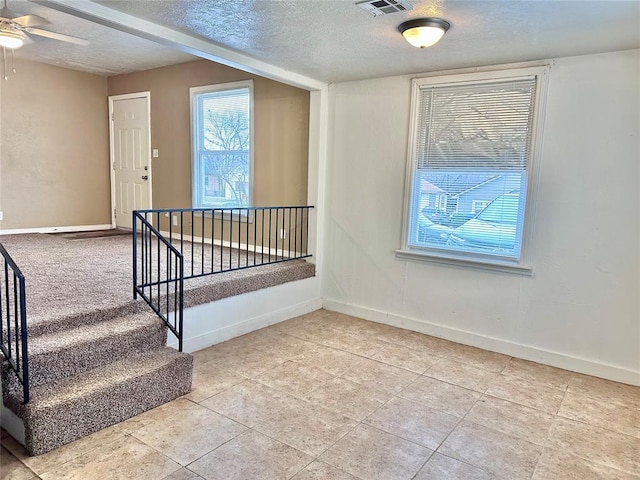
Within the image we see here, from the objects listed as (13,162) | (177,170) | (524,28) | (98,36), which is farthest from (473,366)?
(13,162)

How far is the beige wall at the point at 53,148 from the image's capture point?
5676 millimetres

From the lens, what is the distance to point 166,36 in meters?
2.84

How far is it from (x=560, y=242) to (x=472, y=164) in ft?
2.97

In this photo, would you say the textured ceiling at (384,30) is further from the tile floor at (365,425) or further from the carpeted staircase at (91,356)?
the tile floor at (365,425)

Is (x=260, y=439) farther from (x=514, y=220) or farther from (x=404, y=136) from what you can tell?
(x=404, y=136)

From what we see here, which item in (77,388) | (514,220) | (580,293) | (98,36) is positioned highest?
(98,36)

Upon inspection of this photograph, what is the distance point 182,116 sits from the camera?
5664 mm

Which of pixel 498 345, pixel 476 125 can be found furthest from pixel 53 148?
pixel 498 345

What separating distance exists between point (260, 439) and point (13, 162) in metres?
5.43

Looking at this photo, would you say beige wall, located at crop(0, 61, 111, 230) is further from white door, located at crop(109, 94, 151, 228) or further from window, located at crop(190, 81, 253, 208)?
window, located at crop(190, 81, 253, 208)

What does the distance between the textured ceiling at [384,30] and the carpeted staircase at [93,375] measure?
188 centimetres

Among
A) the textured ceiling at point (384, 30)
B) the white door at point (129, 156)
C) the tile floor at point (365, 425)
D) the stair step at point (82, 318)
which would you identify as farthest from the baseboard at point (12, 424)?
the white door at point (129, 156)

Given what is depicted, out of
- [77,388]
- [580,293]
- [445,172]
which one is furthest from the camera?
[445,172]

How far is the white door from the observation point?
6137 mm
